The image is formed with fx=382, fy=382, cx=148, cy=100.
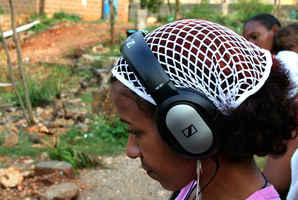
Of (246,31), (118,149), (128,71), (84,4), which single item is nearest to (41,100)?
(118,149)

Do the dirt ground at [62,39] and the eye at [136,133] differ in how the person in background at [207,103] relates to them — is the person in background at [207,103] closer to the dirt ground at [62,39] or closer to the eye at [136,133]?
the eye at [136,133]

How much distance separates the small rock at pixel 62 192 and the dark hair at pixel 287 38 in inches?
90.1

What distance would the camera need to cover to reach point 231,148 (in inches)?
45.4

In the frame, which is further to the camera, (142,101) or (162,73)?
(142,101)

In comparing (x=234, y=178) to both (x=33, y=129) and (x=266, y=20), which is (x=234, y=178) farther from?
(x=33, y=129)

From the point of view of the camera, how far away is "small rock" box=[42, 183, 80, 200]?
3555 millimetres

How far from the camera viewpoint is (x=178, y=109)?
1.10 m

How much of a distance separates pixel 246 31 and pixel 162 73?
2.81 metres

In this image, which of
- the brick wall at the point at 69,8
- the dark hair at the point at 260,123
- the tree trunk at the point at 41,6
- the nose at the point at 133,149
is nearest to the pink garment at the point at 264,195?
the dark hair at the point at 260,123

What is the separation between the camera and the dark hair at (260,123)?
111 centimetres

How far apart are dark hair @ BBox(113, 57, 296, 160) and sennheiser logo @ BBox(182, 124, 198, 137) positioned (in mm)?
63

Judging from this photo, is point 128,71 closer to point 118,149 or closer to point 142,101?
point 142,101

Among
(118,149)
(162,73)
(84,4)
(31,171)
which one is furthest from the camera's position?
(84,4)

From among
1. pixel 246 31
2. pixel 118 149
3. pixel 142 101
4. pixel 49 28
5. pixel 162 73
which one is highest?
pixel 162 73
